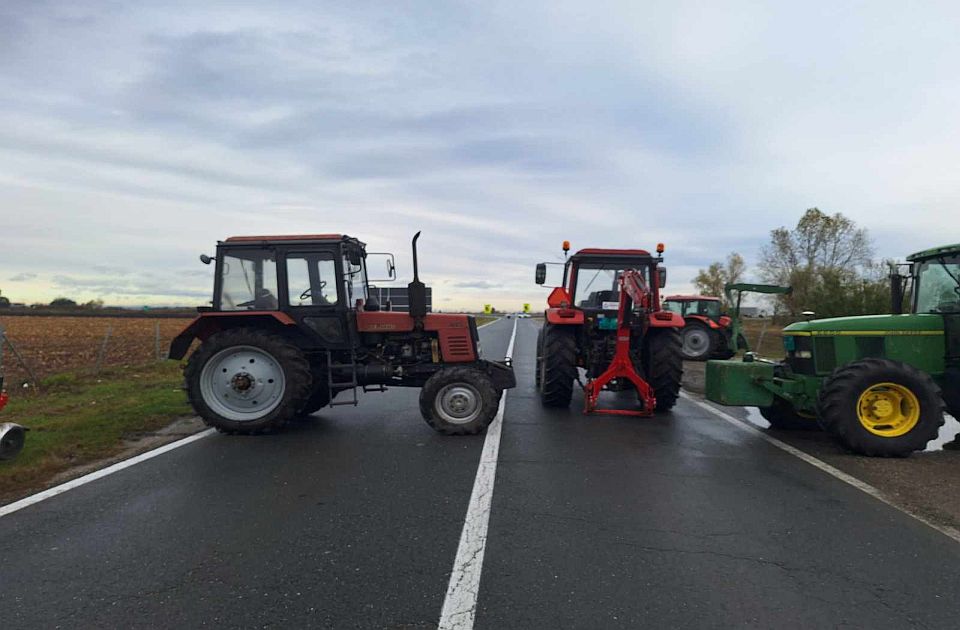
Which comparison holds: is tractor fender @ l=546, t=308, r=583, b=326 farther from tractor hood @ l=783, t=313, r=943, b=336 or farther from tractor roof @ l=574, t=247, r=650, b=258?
tractor hood @ l=783, t=313, r=943, b=336

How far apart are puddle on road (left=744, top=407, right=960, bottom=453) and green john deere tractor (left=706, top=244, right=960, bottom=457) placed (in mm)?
472

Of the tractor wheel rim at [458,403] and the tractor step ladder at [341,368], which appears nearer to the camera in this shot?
the tractor wheel rim at [458,403]

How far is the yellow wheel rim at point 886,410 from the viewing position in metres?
6.51

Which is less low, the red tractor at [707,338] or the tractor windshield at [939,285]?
the tractor windshield at [939,285]

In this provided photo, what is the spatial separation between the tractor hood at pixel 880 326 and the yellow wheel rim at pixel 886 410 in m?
0.82

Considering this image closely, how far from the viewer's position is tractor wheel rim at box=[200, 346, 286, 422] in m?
7.38

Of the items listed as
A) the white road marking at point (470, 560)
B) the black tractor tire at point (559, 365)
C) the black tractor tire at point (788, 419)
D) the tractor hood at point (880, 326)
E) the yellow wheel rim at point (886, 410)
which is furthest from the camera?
the black tractor tire at point (559, 365)

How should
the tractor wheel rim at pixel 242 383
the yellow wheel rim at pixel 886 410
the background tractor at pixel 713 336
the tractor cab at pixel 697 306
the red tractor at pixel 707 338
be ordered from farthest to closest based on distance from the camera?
the tractor cab at pixel 697 306
the red tractor at pixel 707 338
the background tractor at pixel 713 336
the tractor wheel rim at pixel 242 383
the yellow wheel rim at pixel 886 410

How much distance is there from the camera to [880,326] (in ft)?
23.3

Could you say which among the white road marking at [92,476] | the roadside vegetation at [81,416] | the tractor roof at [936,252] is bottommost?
the white road marking at [92,476]

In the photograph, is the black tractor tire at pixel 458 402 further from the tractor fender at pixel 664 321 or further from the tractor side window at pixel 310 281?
the tractor fender at pixel 664 321

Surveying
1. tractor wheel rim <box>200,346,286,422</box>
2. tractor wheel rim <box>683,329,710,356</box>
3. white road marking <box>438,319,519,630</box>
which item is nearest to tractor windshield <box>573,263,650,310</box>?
white road marking <box>438,319,519,630</box>

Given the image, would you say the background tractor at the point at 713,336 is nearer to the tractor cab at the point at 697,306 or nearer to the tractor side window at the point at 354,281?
the tractor cab at the point at 697,306

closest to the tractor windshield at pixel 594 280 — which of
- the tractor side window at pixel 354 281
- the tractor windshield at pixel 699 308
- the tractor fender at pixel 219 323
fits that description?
the tractor side window at pixel 354 281
